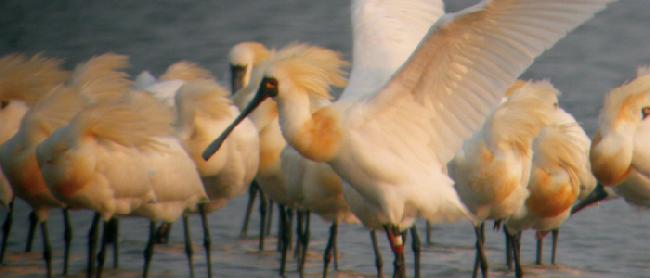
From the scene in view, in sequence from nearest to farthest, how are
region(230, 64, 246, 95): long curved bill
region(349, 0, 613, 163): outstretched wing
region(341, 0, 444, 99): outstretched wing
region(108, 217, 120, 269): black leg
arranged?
region(349, 0, 613, 163): outstretched wing
region(341, 0, 444, 99): outstretched wing
region(108, 217, 120, 269): black leg
region(230, 64, 246, 95): long curved bill

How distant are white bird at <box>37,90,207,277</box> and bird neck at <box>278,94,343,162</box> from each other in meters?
1.37

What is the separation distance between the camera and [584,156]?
10.5 m

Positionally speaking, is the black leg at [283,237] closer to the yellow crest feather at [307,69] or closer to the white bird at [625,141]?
the yellow crest feather at [307,69]

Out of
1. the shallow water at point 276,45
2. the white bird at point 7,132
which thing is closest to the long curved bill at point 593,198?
the shallow water at point 276,45

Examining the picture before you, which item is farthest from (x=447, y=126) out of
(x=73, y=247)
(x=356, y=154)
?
(x=73, y=247)

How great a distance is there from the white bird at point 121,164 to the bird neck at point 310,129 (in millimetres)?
1373

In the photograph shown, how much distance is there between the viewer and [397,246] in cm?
890

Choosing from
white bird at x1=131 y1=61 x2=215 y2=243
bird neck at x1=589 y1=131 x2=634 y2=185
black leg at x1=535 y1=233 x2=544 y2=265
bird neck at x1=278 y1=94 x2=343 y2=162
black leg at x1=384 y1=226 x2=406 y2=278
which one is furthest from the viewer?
white bird at x1=131 y1=61 x2=215 y2=243

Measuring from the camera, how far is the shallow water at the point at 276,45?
1044 cm

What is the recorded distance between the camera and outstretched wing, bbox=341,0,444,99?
959cm

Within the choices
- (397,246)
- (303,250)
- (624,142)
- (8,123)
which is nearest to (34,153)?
(8,123)

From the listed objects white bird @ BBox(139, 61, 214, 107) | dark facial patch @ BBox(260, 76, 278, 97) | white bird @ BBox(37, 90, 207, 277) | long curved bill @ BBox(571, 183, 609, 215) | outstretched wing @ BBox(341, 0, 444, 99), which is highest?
outstretched wing @ BBox(341, 0, 444, 99)

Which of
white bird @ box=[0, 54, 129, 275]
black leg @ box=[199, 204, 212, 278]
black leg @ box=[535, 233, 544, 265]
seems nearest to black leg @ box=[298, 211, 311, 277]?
black leg @ box=[199, 204, 212, 278]

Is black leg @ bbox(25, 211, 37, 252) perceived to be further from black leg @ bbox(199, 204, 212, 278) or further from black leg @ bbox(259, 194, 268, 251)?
black leg @ bbox(259, 194, 268, 251)
